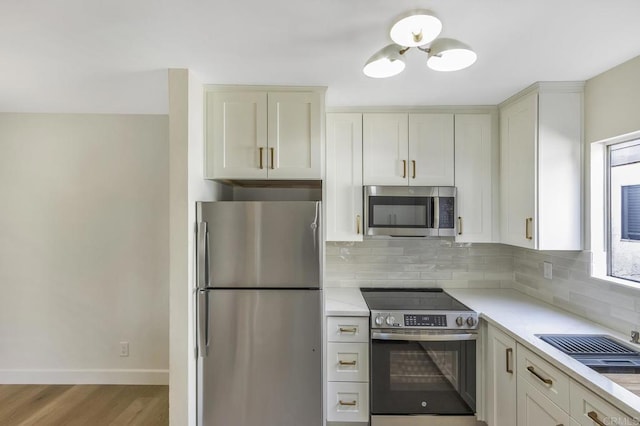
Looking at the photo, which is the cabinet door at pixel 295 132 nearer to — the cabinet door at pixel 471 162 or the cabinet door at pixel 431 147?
the cabinet door at pixel 431 147

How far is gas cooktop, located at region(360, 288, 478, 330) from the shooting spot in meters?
2.06

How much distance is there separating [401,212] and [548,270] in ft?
3.74

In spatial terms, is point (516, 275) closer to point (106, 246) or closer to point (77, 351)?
point (106, 246)

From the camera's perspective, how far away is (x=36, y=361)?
272 centimetres

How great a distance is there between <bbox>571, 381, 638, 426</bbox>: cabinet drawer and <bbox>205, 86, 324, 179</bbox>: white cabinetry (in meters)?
1.68

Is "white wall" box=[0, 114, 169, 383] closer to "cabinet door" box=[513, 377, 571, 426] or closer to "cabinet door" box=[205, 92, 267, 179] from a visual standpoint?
"cabinet door" box=[205, 92, 267, 179]

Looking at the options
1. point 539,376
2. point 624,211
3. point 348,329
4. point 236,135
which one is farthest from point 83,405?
point 624,211

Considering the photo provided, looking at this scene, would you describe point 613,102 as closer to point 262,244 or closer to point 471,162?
point 471,162

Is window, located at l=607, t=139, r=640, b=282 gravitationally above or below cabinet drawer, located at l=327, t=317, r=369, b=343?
above

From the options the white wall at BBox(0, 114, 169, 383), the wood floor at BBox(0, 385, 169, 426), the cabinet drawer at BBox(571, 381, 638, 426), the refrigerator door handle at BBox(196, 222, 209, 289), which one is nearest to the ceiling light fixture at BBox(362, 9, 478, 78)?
the refrigerator door handle at BBox(196, 222, 209, 289)

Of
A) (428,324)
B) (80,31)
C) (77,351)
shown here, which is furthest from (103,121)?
(428,324)

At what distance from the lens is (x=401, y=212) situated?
242 centimetres

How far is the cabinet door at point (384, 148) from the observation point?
245 centimetres

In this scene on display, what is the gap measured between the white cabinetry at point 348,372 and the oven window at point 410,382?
0.07m
